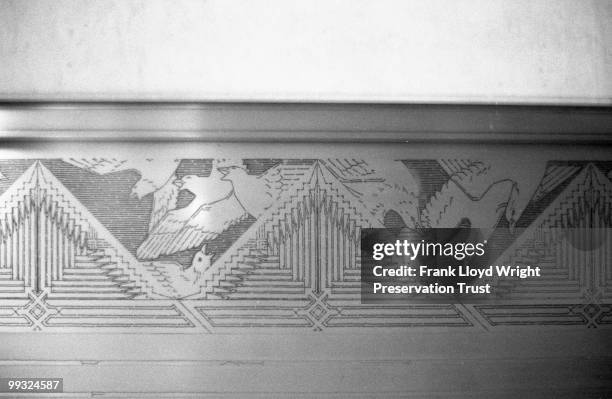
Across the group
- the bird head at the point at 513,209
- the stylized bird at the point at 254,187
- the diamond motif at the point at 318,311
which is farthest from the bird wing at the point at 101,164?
the bird head at the point at 513,209

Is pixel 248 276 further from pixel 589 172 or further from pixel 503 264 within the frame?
pixel 589 172

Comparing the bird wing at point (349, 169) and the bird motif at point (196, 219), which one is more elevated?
the bird wing at point (349, 169)

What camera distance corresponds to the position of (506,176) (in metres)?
1.76

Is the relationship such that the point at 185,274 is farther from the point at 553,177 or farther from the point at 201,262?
the point at 553,177

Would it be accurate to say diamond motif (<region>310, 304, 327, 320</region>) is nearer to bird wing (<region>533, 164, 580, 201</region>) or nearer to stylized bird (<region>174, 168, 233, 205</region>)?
stylized bird (<region>174, 168, 233, 205</region>)

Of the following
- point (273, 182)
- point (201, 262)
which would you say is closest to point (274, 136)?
point (273, 182)

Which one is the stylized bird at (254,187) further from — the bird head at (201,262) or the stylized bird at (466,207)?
the stylized bird at (466,207)

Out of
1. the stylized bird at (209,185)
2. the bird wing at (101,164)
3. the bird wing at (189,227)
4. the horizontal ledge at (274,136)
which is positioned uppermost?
the horizontal ledge at (274,136)

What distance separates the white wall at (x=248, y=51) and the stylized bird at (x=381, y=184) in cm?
24

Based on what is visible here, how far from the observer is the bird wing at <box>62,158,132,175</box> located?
1.72m

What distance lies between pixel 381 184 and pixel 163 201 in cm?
79

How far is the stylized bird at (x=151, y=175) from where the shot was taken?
172cm

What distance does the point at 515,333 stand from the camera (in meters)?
1.74

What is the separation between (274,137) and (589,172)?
3.84 feet
